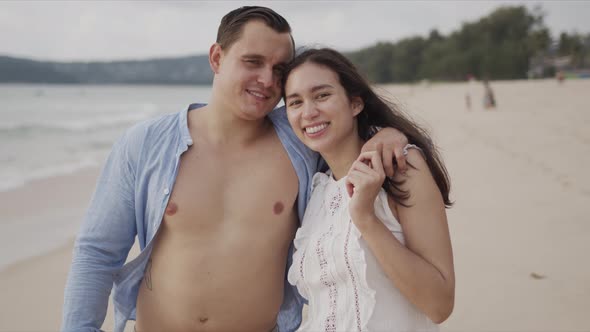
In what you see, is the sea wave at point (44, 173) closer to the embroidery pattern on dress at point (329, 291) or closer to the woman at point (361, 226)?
the woman at point (361, 226)

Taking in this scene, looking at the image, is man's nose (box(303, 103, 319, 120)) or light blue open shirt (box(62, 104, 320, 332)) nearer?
man's nose (box(303, 103, 319, 120))

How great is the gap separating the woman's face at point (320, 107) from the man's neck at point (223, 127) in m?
0.57

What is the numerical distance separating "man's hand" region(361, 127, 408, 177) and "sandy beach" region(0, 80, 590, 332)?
0.46 metres

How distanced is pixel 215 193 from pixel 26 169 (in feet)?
34.4

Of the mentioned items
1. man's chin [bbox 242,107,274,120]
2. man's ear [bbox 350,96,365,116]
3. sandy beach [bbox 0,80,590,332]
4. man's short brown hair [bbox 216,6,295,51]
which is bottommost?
sandy beach [bbox 0,80,590,332]

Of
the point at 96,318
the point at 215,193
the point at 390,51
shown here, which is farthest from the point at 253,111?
the point at 390,51

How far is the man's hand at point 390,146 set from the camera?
2240 mm

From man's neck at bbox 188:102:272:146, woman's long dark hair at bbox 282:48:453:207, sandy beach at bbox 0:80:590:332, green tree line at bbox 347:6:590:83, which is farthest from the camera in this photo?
green tree line at bbox 347:6:590:83

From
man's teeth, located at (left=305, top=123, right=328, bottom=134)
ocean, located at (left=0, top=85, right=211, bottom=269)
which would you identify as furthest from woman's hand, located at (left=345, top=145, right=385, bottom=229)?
ocean, located at (left=0, top=85, right=211, bottom=269)

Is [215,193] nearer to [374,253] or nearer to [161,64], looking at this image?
[374,253]

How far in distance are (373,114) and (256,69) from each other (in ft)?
2.28

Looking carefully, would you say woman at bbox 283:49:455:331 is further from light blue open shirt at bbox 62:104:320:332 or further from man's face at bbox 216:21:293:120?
light blue open shirt at bbox 62:104:320:332

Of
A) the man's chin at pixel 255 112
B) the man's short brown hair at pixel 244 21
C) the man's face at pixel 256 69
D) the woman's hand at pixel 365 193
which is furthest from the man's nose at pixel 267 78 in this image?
the woman's hand at pixel 365 193

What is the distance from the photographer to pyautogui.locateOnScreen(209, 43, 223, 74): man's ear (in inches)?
120
